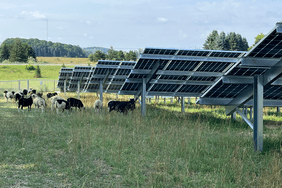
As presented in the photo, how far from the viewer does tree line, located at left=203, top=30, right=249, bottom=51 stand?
103750 millimetres

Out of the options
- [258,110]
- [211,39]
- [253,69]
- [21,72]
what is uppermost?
[211,39]

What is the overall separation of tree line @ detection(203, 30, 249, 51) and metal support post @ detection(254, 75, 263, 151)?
324 ft

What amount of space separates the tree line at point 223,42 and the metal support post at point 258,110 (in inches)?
3891

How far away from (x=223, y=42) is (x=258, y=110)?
3963 inches

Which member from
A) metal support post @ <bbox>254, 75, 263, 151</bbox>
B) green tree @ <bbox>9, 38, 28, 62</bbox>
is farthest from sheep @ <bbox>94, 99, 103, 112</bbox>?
green tree @ <bbox>9, 38, 28, 62</bbox>

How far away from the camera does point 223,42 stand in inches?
4092

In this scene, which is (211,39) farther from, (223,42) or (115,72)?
(115,72)

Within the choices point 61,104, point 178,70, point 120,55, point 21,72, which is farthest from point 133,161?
point 120,55

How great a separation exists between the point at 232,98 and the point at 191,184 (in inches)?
203

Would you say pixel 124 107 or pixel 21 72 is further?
pixel 21 72

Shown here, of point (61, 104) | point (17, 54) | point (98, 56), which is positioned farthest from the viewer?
point (17, 54)

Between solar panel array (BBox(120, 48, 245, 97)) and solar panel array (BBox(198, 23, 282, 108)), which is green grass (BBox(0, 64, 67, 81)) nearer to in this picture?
solar panel array (BBox(120, 48, 245, 97))

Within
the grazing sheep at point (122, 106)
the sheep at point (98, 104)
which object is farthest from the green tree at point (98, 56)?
the grazing sheep at point (122, 106)

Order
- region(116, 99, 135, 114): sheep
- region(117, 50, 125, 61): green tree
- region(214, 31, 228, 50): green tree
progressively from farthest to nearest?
region(117, 50, 125, 61): green tree
region(214, 31, 228, 50): green tree
region(116, 99, 135, 114): sheep
